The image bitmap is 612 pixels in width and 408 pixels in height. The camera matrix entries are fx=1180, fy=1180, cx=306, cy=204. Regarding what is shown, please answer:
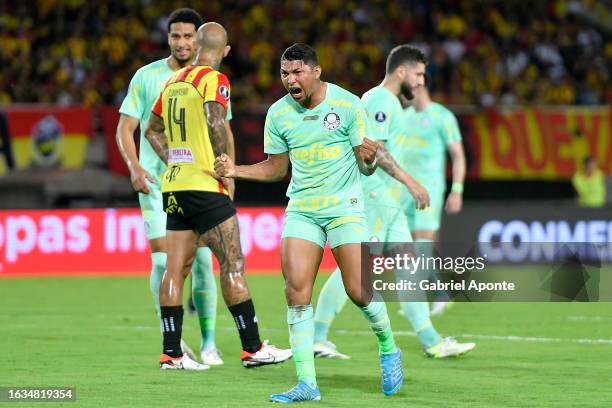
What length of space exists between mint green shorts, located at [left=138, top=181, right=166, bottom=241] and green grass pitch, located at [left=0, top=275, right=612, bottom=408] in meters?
0.97

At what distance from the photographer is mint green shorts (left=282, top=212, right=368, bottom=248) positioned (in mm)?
7199

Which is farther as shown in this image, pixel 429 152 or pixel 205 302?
pixel 429 152

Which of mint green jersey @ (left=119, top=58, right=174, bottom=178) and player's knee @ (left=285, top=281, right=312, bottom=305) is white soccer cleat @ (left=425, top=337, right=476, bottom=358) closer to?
player's knee @ (left=285, top=281, right=312, bottom=305)

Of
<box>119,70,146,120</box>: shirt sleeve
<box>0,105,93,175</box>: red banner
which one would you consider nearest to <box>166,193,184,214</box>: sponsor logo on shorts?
<box>119,70,146,120</box>: shirt sleeve

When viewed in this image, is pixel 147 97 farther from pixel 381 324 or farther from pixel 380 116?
pixel 381 324

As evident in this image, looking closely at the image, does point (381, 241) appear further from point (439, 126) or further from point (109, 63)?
point (109, 63)

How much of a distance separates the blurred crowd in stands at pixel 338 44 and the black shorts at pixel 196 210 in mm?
12164

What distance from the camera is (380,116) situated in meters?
8.91

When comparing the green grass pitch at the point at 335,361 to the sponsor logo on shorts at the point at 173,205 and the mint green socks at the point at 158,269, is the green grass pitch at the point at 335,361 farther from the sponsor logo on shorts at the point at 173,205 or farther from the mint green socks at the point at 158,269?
the sponsor logo on shorts at the point at 173,205

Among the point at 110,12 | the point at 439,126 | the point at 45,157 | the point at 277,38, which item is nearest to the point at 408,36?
the point at 277,38

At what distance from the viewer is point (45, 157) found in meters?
19.3

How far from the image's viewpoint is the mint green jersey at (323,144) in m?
7.19

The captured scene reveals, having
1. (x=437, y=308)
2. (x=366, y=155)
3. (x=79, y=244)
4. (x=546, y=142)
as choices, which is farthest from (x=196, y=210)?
(x=546, y=142)

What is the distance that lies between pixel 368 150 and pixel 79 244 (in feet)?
35.9
